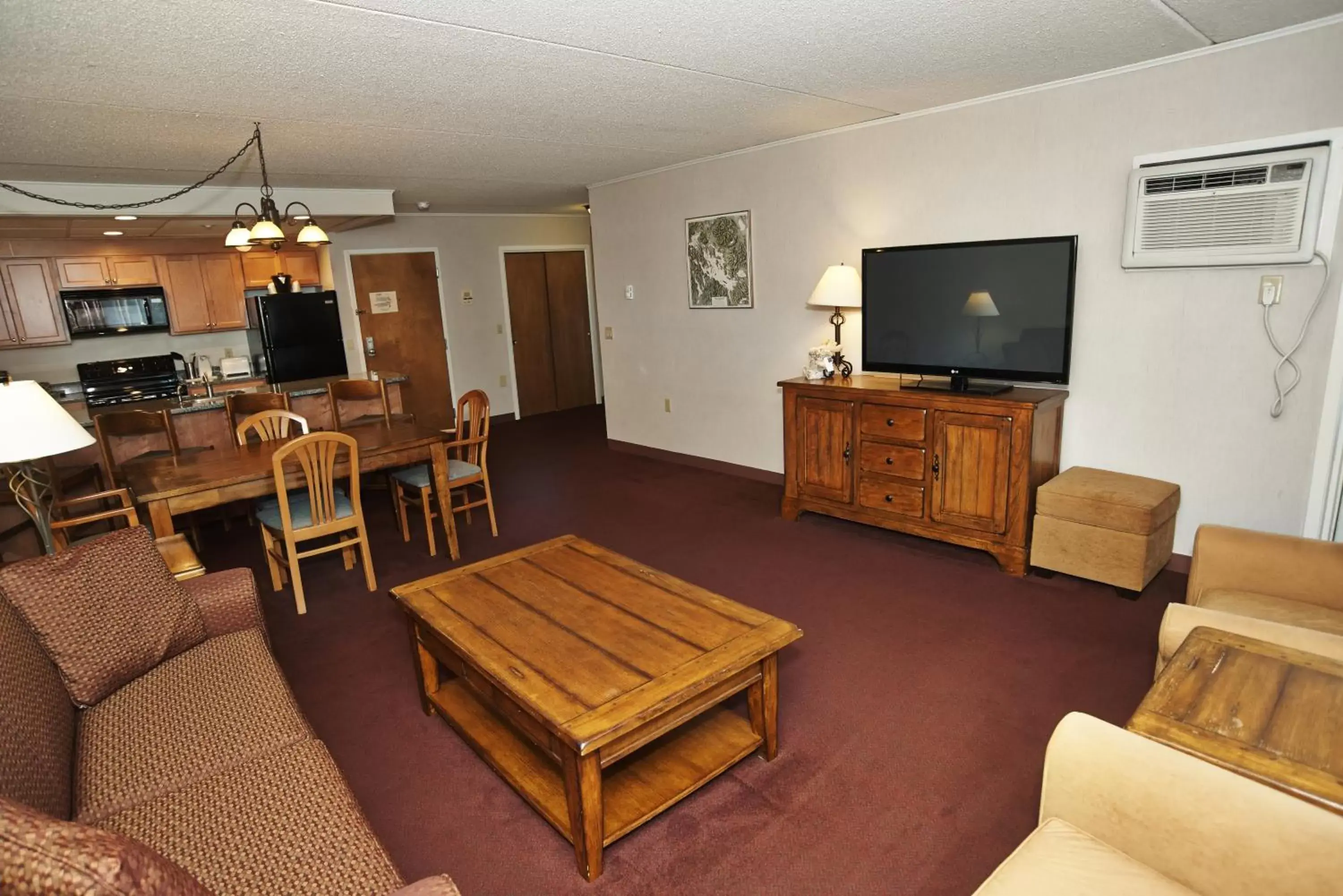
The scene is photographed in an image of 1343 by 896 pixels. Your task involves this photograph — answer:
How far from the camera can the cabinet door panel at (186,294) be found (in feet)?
21.7

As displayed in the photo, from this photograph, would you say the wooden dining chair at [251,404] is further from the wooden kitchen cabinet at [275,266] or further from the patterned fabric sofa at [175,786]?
the patterned fabric sofa at [175,786]

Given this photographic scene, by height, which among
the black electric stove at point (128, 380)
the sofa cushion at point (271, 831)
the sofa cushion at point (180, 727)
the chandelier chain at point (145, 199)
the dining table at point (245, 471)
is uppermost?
the chandelier chain at point (145, 199)

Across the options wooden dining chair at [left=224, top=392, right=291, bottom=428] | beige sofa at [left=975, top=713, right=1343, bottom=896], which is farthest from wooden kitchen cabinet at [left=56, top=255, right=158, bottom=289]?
beige sofa at [left=975, top=713, right=1343, bottom=896]

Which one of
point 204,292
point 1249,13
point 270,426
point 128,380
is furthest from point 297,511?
point 1249,13

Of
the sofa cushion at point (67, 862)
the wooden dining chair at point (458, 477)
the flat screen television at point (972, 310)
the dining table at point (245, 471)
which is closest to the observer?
the sofa cushion at point (67, 862)

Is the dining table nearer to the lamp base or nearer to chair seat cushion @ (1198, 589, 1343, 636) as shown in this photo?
the lamp base

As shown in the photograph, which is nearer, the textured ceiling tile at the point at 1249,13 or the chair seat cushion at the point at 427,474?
the textured ceiling tile at the point at 1249,13

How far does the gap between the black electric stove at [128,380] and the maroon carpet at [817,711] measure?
274 cm

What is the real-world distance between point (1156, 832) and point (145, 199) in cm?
618

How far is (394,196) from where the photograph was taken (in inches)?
245

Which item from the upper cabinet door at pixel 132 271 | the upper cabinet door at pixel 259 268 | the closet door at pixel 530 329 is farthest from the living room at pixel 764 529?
the closet door at pixel 530 329

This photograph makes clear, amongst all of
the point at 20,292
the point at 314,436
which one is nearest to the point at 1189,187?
the point at 314,436

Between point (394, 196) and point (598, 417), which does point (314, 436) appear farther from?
point (598, 417)

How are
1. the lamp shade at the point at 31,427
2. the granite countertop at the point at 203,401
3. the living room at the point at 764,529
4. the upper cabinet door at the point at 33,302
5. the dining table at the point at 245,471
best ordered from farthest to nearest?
1. the upper cabinet door at the point at 33,302
2. the granite countertop at the point at 203,401
3. the dining table at the point at 245,471
4. the lamp shade at the point at 31,427
5. the living room at the point at 764,529
